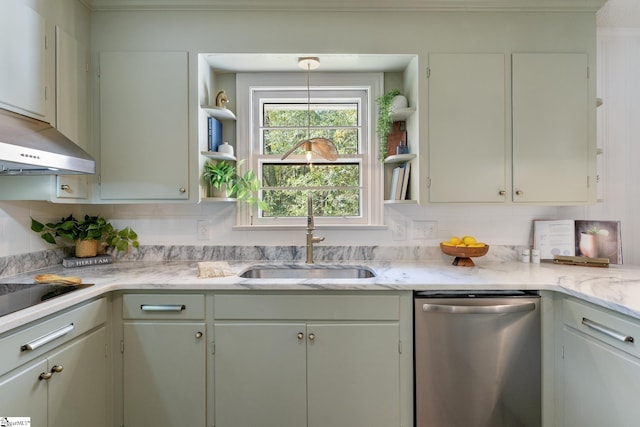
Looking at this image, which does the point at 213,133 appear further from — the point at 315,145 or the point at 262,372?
the point at 262,372

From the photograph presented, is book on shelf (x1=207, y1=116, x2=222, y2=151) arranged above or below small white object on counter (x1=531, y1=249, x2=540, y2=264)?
above

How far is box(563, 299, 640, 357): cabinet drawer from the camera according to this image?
3.93ft

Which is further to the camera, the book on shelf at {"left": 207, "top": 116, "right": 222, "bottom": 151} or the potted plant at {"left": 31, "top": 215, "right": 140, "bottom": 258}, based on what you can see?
the book on shelf at {"left": 207, "top": 116, "right": 222, "bottom": 151}

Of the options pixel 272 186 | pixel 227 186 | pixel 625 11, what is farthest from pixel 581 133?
pixel 227 186

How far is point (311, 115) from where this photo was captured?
7.84 feet

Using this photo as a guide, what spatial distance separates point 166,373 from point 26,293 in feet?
2.35

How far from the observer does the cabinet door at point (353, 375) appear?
1604 millimetres

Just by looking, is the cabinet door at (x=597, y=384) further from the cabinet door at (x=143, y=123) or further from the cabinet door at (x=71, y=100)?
the cabinet door at (x=71, y=100)

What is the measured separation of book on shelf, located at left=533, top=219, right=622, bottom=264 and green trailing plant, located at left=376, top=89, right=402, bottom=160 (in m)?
1.20

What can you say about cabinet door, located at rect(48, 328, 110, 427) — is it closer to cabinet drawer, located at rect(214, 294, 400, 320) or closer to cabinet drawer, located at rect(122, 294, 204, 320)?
cabinet drawer, located at rect(122, 294, 204, 320)

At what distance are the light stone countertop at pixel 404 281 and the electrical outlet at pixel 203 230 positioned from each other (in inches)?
12.5

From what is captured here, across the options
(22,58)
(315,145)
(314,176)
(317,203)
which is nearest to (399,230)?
(317,203)

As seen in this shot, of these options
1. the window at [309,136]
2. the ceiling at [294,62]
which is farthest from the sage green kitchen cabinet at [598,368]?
the ceiling at [294,62]

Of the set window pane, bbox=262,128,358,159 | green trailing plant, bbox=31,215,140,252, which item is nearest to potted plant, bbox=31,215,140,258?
green trailing plant, bbox=31,215,140,252
